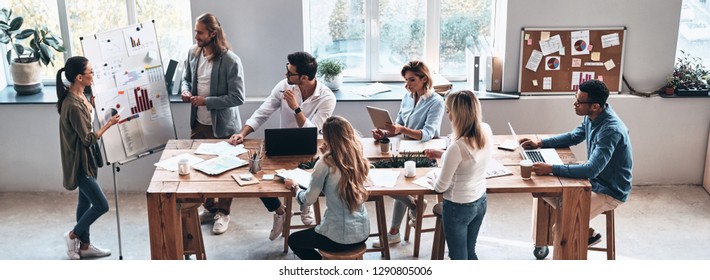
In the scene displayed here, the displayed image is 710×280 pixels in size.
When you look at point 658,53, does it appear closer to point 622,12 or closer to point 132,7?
point 622,12

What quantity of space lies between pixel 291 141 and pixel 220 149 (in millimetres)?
477

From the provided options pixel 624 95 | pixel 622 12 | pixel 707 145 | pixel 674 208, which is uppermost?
pixel 622 12

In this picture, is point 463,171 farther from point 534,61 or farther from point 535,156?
point 534,61

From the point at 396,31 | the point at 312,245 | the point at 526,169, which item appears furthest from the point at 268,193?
the point at 396,31

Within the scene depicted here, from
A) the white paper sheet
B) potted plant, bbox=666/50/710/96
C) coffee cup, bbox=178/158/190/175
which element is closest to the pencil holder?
coffee cup, bbox=178/158/190/175

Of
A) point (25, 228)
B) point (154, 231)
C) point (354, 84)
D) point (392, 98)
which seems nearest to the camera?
point (154, 231)

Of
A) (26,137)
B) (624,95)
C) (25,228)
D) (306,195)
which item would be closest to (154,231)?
(306,195)

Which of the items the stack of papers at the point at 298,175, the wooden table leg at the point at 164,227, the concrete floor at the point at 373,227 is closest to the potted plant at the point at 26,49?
the concrete floor at the point at 373,227

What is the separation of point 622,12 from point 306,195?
3309mm

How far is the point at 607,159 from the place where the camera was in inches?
179

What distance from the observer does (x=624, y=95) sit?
6359mm

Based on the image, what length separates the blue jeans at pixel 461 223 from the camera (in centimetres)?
437

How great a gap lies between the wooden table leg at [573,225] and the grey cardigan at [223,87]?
7.50 ft

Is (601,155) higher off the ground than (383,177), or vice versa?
(601,155)
